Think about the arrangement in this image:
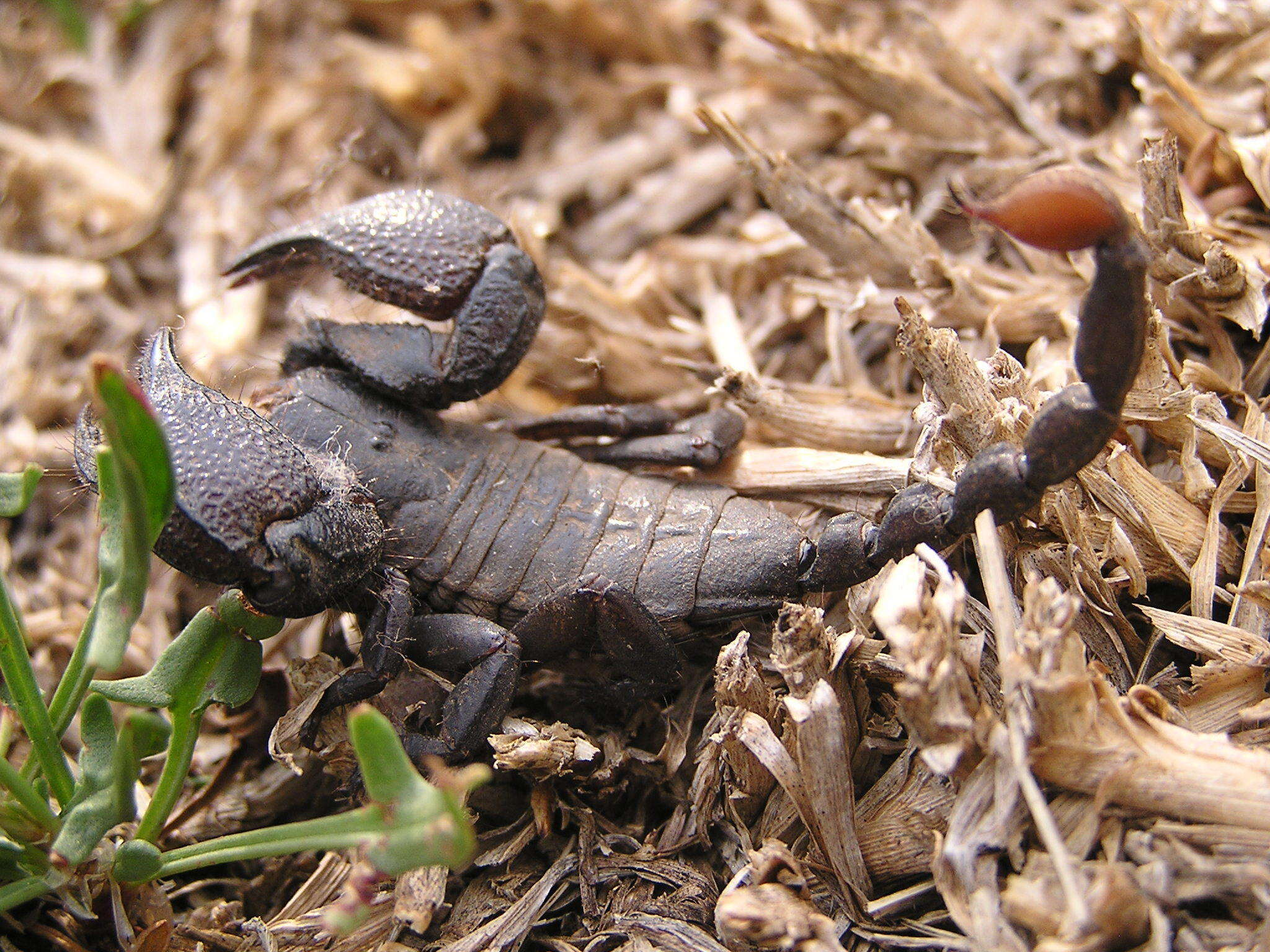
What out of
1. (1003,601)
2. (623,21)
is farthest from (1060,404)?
(623,21)

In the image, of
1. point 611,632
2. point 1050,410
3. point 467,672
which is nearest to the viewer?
point 1050,410

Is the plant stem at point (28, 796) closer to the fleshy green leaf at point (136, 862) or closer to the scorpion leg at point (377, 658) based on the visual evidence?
the fleshy green leaf at point (136, 862)

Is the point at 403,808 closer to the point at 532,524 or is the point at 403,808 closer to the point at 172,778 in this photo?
the point at 172,778

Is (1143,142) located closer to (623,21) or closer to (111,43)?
(623,21)

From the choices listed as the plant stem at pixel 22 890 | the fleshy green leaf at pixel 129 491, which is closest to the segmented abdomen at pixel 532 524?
the fleshy green leaf at pixel 129 491

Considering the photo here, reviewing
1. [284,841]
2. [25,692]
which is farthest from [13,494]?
[284,841]
